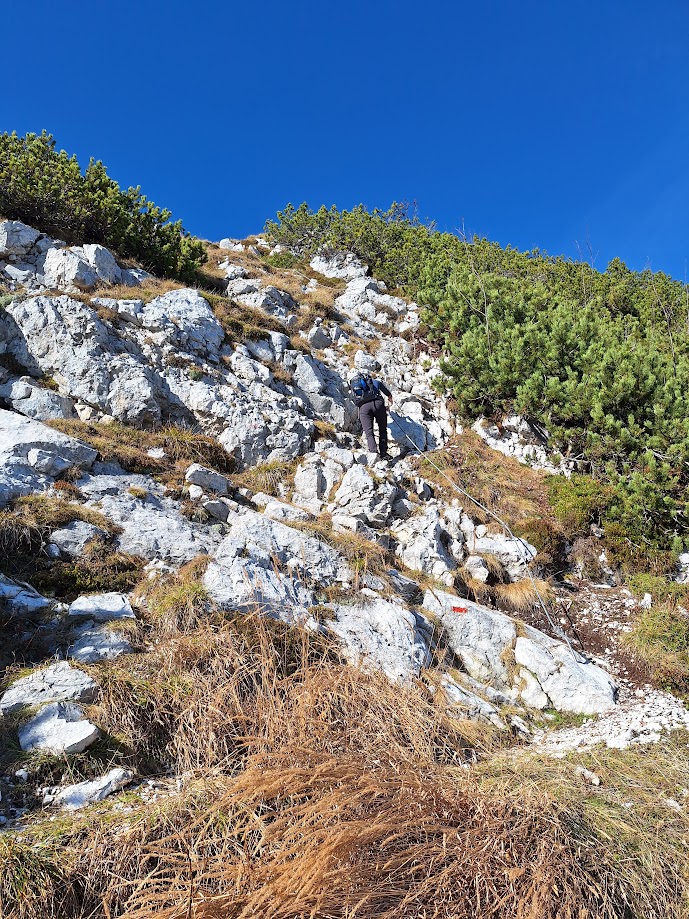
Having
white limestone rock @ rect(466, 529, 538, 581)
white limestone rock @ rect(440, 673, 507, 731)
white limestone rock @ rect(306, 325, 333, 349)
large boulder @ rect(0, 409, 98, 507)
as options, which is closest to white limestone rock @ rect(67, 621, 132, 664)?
large boulder @ rect(0, 409, 98, 507)

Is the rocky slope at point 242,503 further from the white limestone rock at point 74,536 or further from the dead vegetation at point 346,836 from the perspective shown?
the dead vegetation at point 346,836

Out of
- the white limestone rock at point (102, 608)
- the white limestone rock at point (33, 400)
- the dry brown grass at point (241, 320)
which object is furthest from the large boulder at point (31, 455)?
the dry brown grass at point (241, 320)

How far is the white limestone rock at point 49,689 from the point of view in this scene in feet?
14.6

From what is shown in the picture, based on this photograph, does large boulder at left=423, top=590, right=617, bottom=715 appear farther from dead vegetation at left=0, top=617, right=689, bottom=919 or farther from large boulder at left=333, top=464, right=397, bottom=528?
dead vegetation at left=0, top=617, right=689, bottom=919

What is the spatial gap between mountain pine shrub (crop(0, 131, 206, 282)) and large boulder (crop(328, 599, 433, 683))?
556 inches

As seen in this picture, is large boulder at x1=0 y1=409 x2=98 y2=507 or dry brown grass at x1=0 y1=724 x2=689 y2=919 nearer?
dry brown grass at x1=0 y1=724 x2=689 y2=919

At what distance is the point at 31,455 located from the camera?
8.09 m

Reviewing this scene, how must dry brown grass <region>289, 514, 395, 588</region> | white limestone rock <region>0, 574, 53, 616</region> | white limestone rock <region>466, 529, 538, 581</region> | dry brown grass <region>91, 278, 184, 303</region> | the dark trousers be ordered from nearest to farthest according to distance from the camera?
white limestone rock <region>0, 574, 53, 616</region>, dry brown grass <region>289, 514, 395, 588</region>, white limestone rock <region>466, 529, 538, 581</region>, the dark trousers, dry brown grass <region>91, 278, 184, 303</region>

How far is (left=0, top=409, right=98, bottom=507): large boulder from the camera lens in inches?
298

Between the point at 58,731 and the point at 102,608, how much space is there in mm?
1908

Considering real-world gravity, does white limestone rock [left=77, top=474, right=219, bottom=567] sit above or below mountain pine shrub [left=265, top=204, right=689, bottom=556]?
below

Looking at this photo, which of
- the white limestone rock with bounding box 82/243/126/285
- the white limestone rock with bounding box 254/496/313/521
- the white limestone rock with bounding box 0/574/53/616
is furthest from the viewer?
the white limestone rock with bounding box 82/243/126/285

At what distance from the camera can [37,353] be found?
11.2 m

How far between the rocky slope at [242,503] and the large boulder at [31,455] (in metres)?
0.03
